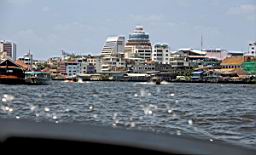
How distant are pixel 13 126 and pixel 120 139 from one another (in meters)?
0.20

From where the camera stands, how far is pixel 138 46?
344ft

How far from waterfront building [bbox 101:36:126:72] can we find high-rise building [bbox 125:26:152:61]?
8.32ft

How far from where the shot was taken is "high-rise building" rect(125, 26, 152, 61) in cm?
10081

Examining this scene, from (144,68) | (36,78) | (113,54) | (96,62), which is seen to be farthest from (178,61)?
(36,78)

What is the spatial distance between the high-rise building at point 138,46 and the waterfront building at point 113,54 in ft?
8.32

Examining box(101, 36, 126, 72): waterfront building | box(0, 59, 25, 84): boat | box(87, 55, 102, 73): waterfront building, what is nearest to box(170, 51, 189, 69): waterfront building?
box(101, 36, 126, 72): waterfront building

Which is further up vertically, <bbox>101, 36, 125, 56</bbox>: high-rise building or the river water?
<bbox>101, 36, 125, 56</bbox>: high-rise building

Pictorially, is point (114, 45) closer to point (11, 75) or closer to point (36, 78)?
point (36, 78)

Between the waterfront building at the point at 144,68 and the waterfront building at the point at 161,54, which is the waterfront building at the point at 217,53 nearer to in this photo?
the waterfront building at the point at 161,54

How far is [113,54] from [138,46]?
30.1ft

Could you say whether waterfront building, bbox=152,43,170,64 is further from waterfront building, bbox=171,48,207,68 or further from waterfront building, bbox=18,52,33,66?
waterfront building, bbox=18,52,33,66

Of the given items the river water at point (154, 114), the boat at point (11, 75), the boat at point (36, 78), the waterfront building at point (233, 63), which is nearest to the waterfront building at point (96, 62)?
the waterfront building at point (233, 63)

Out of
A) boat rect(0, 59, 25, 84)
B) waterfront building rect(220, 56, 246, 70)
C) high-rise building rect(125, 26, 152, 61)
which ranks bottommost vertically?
boat rect(0, 59, 25, 84)

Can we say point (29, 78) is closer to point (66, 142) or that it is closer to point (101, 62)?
point (66, 142)
